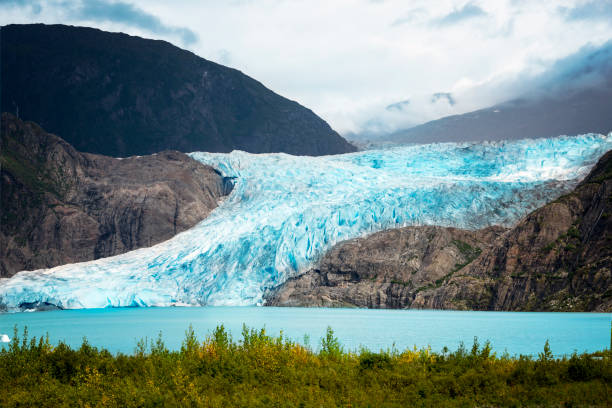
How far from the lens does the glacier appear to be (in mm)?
53938

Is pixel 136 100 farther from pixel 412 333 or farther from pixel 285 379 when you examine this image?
pixel 285 379

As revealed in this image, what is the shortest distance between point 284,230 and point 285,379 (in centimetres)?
4361

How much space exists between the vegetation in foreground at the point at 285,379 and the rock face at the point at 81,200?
5912cm

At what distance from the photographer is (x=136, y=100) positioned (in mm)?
122438

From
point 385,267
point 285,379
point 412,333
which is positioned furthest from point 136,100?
point 285,379

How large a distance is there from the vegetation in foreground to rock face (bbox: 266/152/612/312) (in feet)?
96.3

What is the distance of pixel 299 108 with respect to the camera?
132m

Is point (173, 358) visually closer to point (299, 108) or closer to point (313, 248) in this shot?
point (313, 248)

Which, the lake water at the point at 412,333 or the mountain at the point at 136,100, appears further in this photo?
the mountain at the point at 136,100

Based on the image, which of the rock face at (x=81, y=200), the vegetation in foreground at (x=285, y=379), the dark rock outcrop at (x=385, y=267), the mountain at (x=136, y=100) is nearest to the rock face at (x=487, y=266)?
the dark rock outcrop at (x=385, y=267)

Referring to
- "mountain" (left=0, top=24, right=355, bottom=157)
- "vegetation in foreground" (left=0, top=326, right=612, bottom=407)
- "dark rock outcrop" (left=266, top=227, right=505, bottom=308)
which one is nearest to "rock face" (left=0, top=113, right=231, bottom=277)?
"dark rock outcrop" (left=266, top=227, right=505, bottom=308)

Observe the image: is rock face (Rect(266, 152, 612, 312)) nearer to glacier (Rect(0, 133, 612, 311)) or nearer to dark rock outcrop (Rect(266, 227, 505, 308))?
dark rock outcrop (Rect(266, 227, 505, 308))

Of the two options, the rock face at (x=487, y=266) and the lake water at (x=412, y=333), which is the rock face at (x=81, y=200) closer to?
the rock face at (x=487, y=266)

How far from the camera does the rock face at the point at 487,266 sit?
42.0 m
